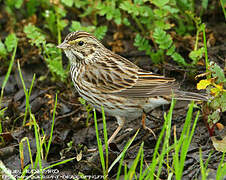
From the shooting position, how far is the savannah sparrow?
4766 mm

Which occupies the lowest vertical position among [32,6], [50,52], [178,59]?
[178,59]

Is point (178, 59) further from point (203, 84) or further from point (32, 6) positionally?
point (32, 6)

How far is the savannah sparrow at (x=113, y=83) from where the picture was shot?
4766 millimetres

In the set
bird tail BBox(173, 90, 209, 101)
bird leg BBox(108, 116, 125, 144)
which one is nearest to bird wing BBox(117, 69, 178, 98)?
bird tail BBox(173, 90, 209, 101)

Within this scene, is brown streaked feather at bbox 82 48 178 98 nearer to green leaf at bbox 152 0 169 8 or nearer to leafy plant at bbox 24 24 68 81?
leafy plant at bbox 24 24 68 81

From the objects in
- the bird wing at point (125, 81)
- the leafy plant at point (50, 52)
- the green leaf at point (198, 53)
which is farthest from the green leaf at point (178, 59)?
the leafy plant at point (50, 52)

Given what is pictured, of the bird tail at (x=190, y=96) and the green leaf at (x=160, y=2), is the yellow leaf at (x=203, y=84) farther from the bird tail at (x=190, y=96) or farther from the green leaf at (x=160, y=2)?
the green leaf at (x=160, y=2)

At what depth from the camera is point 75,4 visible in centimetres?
615

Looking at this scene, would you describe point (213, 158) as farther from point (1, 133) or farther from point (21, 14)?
point (21, 14)

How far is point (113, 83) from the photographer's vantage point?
4.89m

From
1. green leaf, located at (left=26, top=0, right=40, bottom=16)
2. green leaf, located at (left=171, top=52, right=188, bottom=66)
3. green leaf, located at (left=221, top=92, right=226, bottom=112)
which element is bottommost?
green leaf, located at (left=221, top=92, right=226, bottom=112)

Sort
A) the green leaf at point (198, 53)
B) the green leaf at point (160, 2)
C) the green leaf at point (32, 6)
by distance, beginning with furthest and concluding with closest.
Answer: the green leaf at point (32, 6)
the green leaf at point (160, 2)
the green leaf at point (198, 53)

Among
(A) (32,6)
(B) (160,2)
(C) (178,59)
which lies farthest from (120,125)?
(A) (32,6)

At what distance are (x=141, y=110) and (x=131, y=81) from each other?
362 mm
